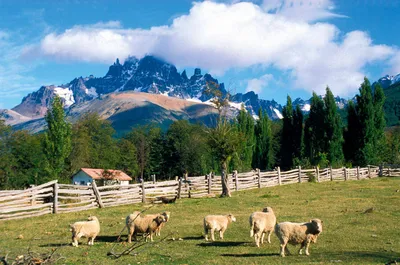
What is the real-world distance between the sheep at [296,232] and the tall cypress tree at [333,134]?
4712 centimetres

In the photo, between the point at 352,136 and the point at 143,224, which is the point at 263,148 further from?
the point at 143,224

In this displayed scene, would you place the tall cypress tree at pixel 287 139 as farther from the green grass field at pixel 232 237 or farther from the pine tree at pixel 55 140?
the green grass field at pixel 232 237

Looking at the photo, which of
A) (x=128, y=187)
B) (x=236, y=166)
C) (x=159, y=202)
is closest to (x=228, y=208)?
(x=159, y=202)

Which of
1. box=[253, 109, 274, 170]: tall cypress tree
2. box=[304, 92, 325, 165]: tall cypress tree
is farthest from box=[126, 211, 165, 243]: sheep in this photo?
box=[253, 109, 274, 170]: tall cypress tree

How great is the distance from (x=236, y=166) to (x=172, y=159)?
34.3m

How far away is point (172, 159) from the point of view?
274 ft

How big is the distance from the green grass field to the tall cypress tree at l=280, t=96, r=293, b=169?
4264 centimetres

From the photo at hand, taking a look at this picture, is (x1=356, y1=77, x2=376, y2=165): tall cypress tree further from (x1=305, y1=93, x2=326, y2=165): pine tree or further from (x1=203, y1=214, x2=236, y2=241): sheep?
(x1=203, y1=214, x2=236, y2=241): sheep

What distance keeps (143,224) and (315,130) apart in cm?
5043

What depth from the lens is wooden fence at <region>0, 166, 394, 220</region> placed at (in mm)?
20047

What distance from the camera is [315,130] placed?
59406mm

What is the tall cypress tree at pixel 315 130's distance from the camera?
58094 millimetres

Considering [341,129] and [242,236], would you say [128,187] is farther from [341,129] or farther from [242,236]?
[341,129]

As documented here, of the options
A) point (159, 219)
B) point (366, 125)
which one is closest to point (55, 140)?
point (159, 219)
